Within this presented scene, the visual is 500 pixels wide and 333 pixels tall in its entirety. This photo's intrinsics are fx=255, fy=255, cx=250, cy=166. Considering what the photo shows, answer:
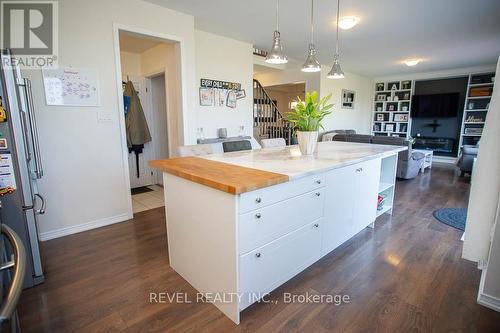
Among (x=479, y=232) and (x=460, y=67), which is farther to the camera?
(x=460, y=67)

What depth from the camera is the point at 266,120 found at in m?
6.25

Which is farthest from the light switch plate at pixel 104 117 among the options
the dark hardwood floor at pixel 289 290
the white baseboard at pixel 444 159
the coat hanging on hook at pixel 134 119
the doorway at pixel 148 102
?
the white baseboard at pixel 444 159

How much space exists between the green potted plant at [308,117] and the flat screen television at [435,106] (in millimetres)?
7092

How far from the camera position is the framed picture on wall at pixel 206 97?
13.3ft

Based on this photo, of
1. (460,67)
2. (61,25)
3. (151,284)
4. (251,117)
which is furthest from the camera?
(460,67)

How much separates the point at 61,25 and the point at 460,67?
887cm

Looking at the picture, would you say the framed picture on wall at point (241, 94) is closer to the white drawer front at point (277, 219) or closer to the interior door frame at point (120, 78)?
the interior door frame at point (120, 78)

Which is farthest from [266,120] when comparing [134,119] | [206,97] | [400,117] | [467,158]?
[400,117]

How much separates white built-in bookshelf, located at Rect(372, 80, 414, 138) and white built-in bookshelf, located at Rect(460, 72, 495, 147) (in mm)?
1405

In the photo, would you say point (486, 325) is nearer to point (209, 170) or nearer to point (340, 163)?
point (340, 163)

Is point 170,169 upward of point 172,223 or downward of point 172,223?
upward

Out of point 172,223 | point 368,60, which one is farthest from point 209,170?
point 368,60

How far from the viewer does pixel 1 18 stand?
219 centimetres

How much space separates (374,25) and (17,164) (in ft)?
14.8
